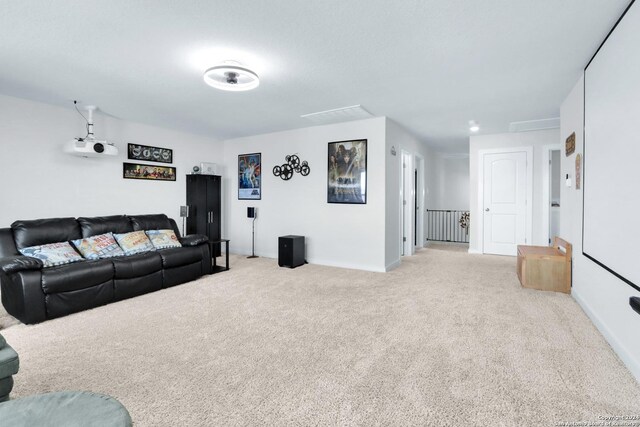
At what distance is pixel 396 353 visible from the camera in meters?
2.41

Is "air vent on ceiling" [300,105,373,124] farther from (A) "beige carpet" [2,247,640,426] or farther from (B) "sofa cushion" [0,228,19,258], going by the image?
(B) "sofa cushion" [0,228,19,258]

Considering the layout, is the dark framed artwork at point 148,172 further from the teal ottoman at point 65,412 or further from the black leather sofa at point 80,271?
the teal ottoman at point 65,412

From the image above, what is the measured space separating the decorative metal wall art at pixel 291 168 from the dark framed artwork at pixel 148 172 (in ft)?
6.41

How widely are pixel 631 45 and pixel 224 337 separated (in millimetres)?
3701

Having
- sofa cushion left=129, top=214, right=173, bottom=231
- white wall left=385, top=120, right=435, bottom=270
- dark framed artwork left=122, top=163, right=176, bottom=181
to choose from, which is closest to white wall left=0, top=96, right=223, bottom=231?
dark framed artwork left=122, top=163, right=176, bottom=181

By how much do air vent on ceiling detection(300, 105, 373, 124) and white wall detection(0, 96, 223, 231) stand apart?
286 cm

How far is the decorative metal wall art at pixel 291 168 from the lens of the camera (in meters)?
5.91

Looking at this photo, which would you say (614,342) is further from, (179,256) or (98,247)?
(98,247)

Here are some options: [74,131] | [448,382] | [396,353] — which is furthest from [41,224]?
[448,382]

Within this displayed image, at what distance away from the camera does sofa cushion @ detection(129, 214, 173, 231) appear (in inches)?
184

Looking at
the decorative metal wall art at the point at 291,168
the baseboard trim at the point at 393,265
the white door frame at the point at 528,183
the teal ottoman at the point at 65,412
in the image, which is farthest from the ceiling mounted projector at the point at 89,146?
the white door frame at the point at 528,183

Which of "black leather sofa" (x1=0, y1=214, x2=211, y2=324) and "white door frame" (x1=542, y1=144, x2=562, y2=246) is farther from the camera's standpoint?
"white door frame" (x1=542, y1=144, x2=562, y2=246)

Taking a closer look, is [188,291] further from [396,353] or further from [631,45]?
[631,45]

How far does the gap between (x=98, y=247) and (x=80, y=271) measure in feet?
2.08
